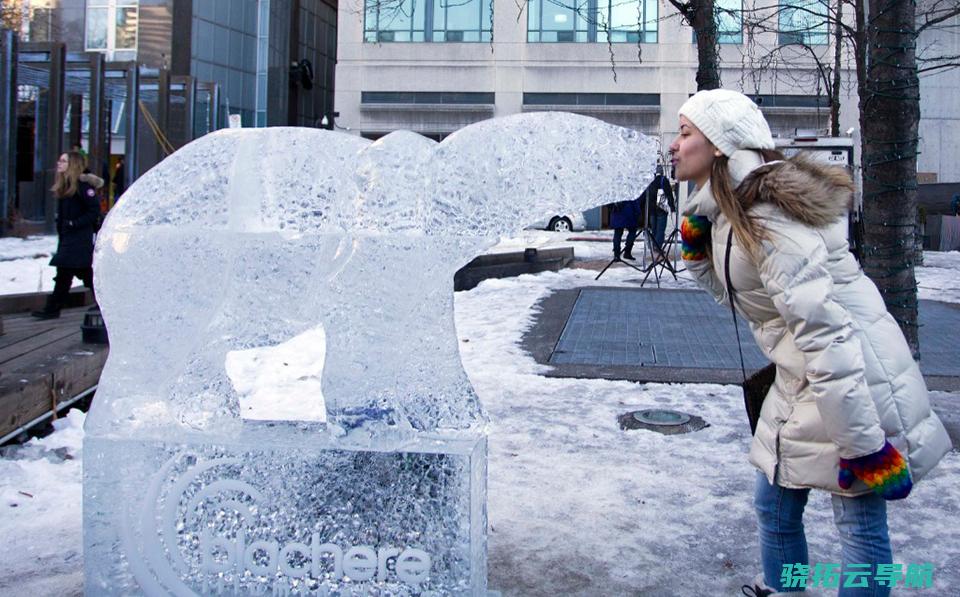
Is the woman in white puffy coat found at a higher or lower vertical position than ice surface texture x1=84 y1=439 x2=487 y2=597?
higher

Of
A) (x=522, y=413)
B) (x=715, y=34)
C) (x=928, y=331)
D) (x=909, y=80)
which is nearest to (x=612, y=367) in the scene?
(x=522, y=413)

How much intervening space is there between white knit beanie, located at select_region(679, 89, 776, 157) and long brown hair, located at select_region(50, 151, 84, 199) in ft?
22.0

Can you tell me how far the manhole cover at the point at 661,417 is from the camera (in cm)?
546

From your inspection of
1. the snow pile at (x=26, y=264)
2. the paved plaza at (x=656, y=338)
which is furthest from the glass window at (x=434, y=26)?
the paved plaza at (x=656, y=338)

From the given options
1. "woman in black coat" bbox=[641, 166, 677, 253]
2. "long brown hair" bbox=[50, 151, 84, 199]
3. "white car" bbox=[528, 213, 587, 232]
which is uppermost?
"white car" bbox=[528, 213, 587, 232]

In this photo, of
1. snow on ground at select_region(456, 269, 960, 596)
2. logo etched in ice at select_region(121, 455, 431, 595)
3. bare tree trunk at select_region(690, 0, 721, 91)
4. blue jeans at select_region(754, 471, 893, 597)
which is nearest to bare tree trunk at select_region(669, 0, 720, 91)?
bare tree trunk at select_region(690, 0, 721, 91)

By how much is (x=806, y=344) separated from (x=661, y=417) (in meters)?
3.23

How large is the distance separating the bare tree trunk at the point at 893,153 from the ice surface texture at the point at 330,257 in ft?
8.54

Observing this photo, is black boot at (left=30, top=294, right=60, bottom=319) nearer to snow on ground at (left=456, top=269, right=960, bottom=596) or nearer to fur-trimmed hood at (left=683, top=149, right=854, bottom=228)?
snow on ground at (left=456, top=269, right=960, bottom=596)

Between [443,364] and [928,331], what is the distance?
780 cm

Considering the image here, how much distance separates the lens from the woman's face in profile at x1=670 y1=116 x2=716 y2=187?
2.75 meters

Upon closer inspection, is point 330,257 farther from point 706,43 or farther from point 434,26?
point 434,26

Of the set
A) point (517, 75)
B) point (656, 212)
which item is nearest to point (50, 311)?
point (656, 212)

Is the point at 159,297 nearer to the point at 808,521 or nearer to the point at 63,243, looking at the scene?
the point at 808,521
